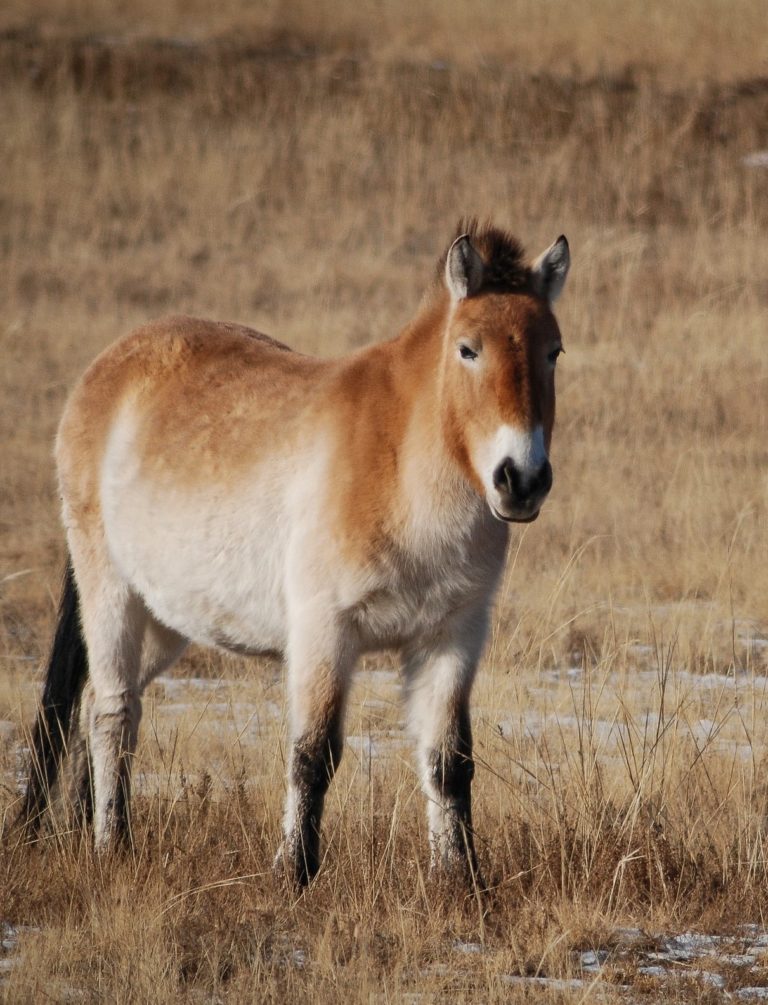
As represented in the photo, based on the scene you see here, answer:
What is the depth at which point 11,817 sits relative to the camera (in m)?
5.16

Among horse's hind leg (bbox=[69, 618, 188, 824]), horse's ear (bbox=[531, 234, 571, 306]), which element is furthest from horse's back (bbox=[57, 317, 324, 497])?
horse's ear (bbox=[531, 234, 571, 306])

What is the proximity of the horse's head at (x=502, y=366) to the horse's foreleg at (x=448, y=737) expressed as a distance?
1.90 ft

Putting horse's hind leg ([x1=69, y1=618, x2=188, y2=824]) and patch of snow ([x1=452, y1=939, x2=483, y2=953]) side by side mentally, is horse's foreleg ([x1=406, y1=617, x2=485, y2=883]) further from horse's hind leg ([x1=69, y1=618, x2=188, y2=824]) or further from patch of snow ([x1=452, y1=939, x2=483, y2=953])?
horse's hind leg ([x1=69, y1=618, x2=188, y2=824])

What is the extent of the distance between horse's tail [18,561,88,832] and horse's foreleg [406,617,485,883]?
1518mm

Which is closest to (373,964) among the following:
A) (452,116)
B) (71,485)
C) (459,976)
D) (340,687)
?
(459,976)

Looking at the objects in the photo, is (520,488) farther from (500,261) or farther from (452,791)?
(452,791)

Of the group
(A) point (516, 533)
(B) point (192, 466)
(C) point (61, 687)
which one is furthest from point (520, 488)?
(A) point (516, 533)

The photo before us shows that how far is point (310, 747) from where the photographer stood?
14.3 ft

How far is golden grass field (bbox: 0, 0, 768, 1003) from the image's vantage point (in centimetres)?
411

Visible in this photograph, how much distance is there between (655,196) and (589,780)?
14.9m

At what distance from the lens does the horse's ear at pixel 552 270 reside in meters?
4.38

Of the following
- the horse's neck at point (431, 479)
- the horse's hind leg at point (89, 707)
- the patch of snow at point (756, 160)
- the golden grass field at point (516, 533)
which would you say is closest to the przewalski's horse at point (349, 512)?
the horse's neck at point (431, 479)

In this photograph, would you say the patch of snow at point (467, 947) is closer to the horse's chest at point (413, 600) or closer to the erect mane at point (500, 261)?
the horse's chest at point (413, 600)

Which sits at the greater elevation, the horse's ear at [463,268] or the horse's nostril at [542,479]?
the horse's ear at [463,268]
